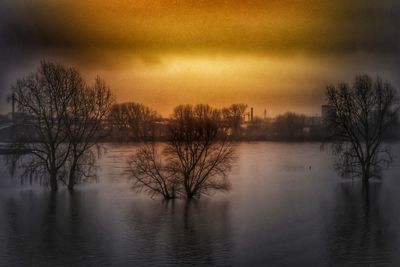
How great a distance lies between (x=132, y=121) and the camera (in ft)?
27.6

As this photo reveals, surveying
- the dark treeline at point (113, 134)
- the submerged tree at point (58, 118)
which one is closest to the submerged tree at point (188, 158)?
the dark treeline at point (113, 134)

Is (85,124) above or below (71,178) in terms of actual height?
above

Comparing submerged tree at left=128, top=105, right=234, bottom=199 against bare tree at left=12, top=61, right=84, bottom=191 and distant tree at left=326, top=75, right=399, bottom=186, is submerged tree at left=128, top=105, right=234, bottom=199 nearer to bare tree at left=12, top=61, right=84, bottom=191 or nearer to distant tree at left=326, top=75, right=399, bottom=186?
bare tree at left=12, top=61, right=84, bottom=191

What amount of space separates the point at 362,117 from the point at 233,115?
2066 mm

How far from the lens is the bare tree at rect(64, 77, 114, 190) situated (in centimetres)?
844

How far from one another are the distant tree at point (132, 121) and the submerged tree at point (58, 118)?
0.21m

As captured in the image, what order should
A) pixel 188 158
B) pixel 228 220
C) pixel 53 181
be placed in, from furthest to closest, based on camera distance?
pixel 188 158 → pixel 53 181 → pixel 228 220

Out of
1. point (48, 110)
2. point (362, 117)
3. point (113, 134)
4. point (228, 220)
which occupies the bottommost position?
point (228, 220)

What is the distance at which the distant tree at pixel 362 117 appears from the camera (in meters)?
8.76

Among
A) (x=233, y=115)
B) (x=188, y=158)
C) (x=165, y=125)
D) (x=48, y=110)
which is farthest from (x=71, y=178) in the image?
(x=233, y=115)

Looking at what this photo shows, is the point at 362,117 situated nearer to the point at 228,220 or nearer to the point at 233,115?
the point at 233,115

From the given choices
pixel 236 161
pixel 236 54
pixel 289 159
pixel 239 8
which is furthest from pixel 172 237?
pixel 239 8

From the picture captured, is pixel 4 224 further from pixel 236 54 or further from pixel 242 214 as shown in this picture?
pixel 236 54

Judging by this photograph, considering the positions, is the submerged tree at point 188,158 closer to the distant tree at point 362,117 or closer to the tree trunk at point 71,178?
the tree trunk at point 71,178
